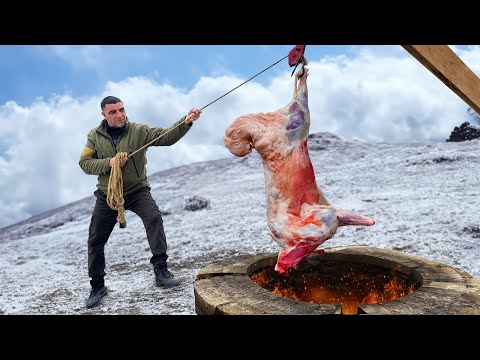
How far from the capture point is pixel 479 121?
39.4 feet

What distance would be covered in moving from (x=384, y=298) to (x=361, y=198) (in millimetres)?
5166

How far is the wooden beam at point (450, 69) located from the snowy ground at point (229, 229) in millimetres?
2965

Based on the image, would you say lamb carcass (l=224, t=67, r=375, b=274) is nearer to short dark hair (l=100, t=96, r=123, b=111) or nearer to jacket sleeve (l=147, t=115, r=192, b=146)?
jacket sleeve (l=147, t=115, r=192, b=146)

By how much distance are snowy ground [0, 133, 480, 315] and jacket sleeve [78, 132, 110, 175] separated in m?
1.46

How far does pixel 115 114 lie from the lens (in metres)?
4.27

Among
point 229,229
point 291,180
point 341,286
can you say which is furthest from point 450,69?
point 229,229

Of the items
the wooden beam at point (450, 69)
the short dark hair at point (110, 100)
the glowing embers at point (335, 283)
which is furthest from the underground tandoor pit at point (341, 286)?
the short dark hair at point (110, 100)

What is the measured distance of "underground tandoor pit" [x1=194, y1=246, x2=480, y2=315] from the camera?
2.27m

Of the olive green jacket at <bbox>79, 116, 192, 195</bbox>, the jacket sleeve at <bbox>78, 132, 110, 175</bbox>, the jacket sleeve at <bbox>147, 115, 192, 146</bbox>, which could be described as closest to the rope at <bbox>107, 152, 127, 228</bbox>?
the jacket sleeve at <bbox>78, 132, 110, 175</bbox>

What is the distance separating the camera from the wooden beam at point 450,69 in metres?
2.44

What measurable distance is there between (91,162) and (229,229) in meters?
3.54

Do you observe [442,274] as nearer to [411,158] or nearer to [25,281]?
[25,281]

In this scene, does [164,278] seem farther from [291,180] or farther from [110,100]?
[291,180]
